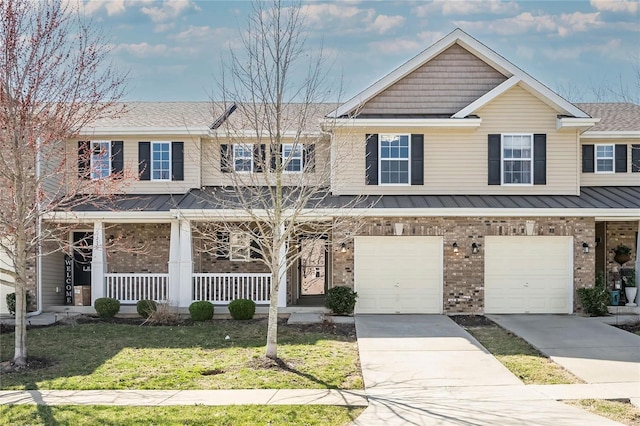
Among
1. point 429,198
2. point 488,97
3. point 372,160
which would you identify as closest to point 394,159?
point 372,160

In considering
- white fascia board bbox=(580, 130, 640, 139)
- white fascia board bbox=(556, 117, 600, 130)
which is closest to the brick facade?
white fascia board bbox=(556, 117, 600, 130)

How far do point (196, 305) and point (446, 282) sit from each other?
6848 millimetres

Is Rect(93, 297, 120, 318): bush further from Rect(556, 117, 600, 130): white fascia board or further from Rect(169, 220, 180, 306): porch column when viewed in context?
Rect(556, 117, 600, 130): white fascia board

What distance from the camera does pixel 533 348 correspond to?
39.9ft

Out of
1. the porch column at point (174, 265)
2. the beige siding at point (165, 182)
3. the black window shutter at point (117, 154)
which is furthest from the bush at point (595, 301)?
the black window shutter at point (117, 154)

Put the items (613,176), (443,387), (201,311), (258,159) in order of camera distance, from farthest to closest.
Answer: (613,176) < (201,311) < (258,159) < (443,387)

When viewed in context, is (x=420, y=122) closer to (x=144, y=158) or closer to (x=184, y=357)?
(x=144, y=158)

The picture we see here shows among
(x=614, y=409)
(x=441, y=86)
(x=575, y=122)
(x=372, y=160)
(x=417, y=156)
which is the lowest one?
(x=614, y=409)

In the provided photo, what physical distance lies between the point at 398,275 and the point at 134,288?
25.1 feet

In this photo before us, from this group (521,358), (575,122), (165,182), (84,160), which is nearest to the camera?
(521,358)

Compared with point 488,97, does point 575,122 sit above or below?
below

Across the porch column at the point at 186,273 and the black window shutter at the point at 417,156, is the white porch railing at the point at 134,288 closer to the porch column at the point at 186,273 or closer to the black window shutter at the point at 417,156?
the porch column at the point at 186,273

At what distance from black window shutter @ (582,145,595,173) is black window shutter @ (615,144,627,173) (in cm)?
77

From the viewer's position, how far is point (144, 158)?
61.6 ft
